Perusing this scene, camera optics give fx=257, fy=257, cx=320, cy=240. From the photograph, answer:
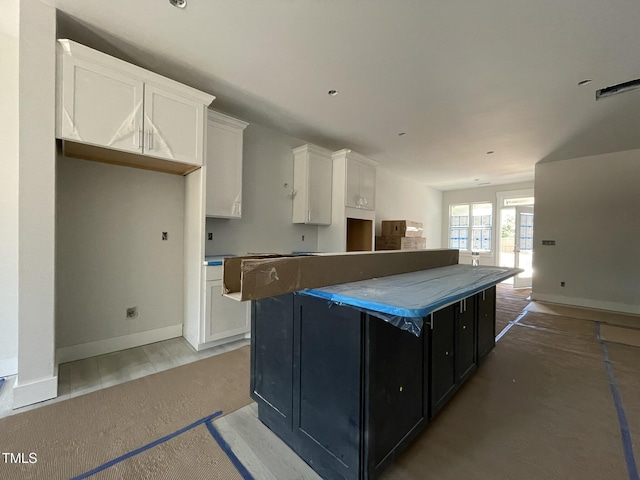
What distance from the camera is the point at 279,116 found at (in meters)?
3.33

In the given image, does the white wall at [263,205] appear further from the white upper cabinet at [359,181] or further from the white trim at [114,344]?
the white trim at [114,344]

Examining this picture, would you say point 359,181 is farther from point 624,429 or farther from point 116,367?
point 116,367

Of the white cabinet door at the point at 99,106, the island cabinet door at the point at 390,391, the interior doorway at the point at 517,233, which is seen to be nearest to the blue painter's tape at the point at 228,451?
the island cabinet door at the point at 390,391

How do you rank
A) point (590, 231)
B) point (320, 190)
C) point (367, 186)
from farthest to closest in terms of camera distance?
point (590, 231) → point (367, 186) → point (320, 190)

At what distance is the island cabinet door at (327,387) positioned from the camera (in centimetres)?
115

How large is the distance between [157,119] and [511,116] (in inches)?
158

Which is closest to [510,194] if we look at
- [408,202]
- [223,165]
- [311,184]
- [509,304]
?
[408,202]

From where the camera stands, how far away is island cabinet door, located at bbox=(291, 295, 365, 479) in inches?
45.4

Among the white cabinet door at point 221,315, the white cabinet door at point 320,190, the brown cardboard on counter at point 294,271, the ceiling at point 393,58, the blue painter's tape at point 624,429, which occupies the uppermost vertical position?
the ceiling at point 393,58

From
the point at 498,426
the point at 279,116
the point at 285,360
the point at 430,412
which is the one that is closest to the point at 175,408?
the point at 285,360

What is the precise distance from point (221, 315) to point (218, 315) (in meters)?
0.03

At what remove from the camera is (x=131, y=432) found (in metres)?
1.58

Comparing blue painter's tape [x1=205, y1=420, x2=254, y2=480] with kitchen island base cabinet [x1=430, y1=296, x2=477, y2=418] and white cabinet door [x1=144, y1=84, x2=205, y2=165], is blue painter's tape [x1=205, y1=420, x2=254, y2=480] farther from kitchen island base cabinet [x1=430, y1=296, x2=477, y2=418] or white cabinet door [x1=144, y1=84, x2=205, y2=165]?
white cabinet door [x1=144, y1=84, x2=205, y2=165]

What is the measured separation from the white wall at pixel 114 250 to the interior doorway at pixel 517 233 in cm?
743
